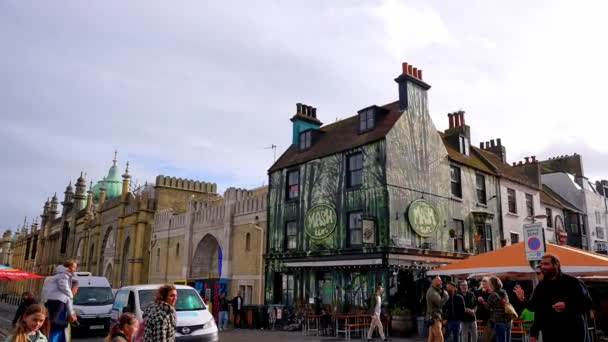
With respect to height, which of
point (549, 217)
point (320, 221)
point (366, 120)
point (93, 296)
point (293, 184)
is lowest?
point (93, 296)

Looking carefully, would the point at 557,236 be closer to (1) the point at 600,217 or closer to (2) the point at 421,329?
(1) the point at 600,217

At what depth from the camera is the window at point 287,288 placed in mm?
23250

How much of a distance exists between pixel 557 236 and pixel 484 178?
808cm

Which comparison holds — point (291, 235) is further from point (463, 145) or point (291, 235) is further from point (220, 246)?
point (463, 145)

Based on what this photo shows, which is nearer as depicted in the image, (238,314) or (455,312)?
(455,312)

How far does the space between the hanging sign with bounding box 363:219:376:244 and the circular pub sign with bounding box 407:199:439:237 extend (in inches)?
69.6

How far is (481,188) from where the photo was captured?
25.2m

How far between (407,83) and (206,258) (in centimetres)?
1696

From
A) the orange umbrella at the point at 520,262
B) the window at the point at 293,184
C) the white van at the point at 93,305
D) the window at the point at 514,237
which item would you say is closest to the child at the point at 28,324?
the orange umbrella at the point at 520,262

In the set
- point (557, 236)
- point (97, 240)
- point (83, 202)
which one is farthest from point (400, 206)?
point (83, 202)

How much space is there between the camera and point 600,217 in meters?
35.8

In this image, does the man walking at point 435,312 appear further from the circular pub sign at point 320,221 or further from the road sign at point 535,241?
the circular pub sign at point 320,221

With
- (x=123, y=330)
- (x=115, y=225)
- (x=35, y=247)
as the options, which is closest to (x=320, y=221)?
(x=123, y=330)

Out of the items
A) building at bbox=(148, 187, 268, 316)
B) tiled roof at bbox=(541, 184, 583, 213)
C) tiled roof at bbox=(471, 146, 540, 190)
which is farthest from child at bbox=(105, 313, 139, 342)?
tiled roof at bbox=(541, 184, 583, 213)
